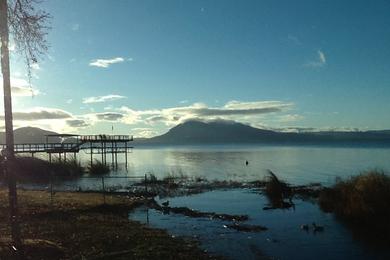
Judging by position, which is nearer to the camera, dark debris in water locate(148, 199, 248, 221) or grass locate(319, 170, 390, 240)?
grass locate(319, 170, 390, 240)

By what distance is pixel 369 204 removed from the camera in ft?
92.8

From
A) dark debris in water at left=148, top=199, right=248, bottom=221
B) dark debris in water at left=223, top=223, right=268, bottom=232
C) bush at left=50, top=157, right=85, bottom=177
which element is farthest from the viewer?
bush at left=50, top=157, right=85, bottom=177

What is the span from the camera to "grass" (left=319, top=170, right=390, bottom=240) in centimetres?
2716

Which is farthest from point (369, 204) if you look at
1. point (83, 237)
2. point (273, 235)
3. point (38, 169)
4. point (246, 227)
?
point (38, 169)

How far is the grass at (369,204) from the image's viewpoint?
2716 centimetres

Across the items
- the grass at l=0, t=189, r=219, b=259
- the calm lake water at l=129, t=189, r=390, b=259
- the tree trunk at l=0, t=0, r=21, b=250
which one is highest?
the tree trunk at l=0, t=0, r=21, b=250

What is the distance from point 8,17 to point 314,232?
1980 centimetres

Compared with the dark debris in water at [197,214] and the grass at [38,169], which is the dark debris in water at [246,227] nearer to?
the dark debris in water at [197,214]

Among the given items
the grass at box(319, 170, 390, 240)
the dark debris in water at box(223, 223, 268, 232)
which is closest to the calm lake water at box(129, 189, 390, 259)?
the dark debris in water at box(223, 223, 268, 232)

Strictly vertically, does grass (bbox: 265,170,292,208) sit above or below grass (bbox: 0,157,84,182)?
below

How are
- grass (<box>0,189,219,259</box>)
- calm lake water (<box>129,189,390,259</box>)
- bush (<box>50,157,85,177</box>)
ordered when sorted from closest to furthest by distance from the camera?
grass (<box>0,189,219,259</box>)
calm lake water (<box>129,189,390,259</box>)
bush (<box>50,157,85,177</box>)

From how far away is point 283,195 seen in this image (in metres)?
43.5

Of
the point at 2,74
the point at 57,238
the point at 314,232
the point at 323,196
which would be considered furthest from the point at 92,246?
the point at 323,196

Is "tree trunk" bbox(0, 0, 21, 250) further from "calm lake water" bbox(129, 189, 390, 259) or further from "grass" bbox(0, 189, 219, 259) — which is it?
"calm lake water" bbox(129, 189, 390, 259)
